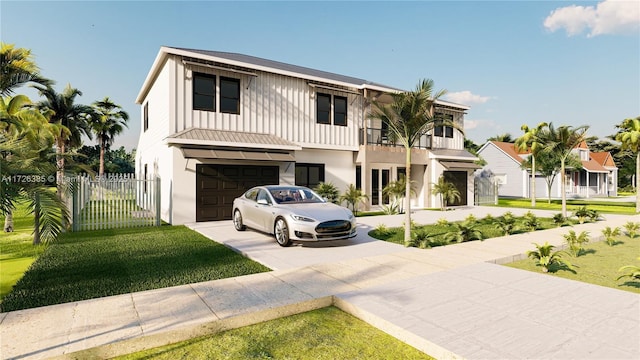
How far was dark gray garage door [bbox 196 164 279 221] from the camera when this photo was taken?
12.9 metres

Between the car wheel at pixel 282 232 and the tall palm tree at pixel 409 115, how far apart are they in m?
3.24

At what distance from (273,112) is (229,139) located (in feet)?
9.53

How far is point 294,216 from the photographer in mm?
8148

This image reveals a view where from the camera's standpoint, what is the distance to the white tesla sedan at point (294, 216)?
802 cm

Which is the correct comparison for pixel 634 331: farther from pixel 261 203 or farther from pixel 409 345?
pixel 261 203

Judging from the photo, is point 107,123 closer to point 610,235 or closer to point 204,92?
point 204,92

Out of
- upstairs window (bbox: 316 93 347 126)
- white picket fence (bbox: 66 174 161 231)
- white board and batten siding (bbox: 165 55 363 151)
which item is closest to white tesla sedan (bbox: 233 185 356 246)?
white picket fence (bbox: 66 174 161 231)

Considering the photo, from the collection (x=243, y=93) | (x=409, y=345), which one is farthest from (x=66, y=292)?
(x=243, y=93)

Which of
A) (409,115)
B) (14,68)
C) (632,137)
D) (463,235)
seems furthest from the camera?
(632,137)

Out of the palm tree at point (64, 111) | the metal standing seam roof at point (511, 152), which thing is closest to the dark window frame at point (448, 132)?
the metal standing seam roof at point (511, 152)

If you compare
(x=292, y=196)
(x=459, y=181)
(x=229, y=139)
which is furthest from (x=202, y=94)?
(x=459, y=181)

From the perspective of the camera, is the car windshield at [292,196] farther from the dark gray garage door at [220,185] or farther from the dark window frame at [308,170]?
the dark window frame at [308,170]

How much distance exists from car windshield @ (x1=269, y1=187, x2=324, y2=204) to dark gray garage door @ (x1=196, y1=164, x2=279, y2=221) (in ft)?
14.6

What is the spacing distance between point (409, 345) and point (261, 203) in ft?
21.8
